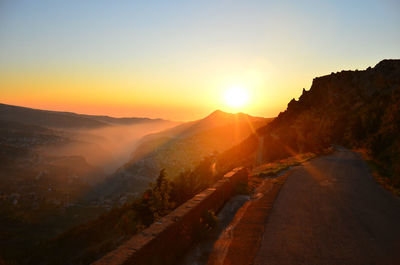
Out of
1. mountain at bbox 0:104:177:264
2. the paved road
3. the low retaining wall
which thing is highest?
the low retaining wall

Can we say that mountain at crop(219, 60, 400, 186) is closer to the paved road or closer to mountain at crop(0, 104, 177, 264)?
the paved road

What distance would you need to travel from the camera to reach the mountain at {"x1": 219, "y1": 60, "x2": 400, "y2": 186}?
22039 mm

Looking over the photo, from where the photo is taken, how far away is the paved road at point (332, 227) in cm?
441

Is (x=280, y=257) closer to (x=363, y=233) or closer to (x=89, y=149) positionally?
(x=363, y=233)

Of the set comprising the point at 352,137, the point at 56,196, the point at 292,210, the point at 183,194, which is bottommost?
the point at 56,196

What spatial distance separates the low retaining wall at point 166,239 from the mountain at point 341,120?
10.1 meters

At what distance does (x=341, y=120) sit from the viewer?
116ft

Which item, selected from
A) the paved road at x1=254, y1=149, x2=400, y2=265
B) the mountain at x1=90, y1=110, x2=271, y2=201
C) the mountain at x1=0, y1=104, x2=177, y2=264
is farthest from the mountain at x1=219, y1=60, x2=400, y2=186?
the mountain at x1=0, y1=104, x2=177, y2=264

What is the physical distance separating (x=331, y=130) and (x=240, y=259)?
35775 millimetres

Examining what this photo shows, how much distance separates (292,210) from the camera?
7.04 m

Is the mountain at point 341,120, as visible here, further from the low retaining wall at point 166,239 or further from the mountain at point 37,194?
the mountain at point 37,194

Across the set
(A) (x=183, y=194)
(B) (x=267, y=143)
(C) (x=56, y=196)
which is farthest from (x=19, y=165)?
(A) (x=183, y=194)

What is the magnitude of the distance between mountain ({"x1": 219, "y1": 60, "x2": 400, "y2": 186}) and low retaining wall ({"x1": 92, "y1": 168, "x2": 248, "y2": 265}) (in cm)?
1009

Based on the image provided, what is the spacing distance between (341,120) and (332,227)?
112 ft
